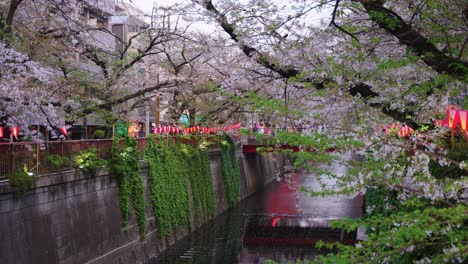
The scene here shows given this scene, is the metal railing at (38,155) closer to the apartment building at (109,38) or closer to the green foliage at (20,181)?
the green foliage at (20,181)

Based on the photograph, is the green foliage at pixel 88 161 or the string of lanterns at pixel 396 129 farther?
the green foliage at pixel 88 161

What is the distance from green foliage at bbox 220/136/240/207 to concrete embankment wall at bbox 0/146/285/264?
44.6 ft

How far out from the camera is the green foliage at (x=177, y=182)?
2647 cm

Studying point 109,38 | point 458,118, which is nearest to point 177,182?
point 109,38

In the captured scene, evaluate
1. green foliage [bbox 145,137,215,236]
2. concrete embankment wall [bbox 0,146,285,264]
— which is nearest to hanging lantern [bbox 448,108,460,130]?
concrete embankment wall [bbox 0,146,285,264]

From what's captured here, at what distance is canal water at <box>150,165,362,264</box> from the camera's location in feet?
84.4

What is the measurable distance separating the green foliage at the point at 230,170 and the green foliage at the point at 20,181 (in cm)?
2417

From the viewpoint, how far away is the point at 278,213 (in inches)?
1499

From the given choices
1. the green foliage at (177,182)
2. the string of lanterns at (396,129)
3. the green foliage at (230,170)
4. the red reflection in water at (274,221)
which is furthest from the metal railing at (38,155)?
the green foliage at (230,170)

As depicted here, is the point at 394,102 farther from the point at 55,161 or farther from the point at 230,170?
the point at 230,170

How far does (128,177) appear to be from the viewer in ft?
76.9

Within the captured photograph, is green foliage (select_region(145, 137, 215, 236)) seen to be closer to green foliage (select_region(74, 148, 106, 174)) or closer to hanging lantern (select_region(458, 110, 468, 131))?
green foliage (select_region(74, 148, 106, 174))

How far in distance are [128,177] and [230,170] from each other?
60.6 ft

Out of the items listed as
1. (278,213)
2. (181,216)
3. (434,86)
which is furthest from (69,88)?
(278,213)
